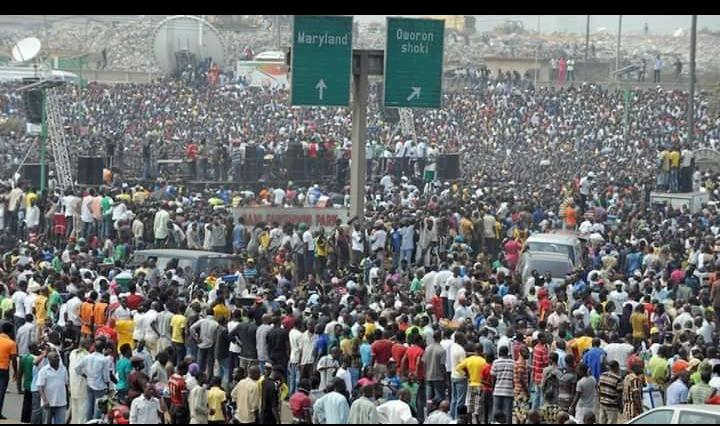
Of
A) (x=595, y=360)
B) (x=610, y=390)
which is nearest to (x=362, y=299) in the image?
(x=595, y=360)

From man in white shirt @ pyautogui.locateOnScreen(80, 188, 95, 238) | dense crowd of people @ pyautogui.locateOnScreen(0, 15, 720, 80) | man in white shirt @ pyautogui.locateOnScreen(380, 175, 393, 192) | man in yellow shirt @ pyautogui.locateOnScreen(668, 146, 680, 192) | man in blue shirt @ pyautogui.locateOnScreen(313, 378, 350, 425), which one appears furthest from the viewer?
dense crowd of people @ pyautogui.locateOnScreen(0, 15, 720, 80)

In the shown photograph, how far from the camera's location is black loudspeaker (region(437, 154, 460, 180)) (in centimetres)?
3544

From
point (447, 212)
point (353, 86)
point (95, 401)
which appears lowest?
point (95, 401)

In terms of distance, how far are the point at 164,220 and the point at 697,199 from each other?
11.4m

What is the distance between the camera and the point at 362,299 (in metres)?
18.4

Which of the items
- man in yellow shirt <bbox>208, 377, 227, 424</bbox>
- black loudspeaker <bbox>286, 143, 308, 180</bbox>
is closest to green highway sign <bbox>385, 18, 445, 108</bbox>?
black loudspeaker <bbox>286, 143, 308, 180</bbox>

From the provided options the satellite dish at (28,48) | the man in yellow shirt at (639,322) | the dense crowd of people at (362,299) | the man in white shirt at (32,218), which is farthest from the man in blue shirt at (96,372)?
the satellite dish at (28,48)

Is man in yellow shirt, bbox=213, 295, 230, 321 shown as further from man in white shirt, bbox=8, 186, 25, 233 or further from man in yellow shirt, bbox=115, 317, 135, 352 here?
man in white shirt, bbox=8, 186, 25, 233

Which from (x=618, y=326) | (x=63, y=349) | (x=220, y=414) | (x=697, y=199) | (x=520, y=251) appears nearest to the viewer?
(x=220, y=414)

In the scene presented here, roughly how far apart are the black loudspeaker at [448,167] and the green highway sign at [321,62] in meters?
10.9

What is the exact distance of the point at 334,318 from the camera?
16109mm

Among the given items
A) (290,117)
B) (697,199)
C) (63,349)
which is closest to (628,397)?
(63,349)

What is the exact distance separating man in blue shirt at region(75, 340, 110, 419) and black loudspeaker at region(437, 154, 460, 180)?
72.7 ft

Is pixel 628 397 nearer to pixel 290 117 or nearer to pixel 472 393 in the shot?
pixel 472 393
